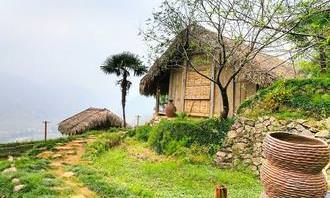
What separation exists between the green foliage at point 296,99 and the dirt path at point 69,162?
4.50m

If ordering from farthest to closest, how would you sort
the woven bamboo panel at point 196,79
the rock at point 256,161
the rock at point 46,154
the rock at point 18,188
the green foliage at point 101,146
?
1. the woven bamboo panel at point 196,79
2. the green foliage at point 101,146
3. the rock at point 46,154
4. the rock at point 256,161
5. the rock at point 18,188

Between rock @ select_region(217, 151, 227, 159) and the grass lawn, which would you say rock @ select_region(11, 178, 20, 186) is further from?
rock @ select_region(217, 151, 227, 159)

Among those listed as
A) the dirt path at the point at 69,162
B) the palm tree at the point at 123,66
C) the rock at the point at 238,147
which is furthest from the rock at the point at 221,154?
the palm tree at the point at 123,66

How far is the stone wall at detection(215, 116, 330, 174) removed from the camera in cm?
866

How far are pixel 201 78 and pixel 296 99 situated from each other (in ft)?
19.7

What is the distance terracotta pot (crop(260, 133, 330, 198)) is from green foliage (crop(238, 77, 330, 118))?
6037 millimetres

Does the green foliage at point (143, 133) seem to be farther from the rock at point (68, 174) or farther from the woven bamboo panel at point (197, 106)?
the rock at point (68, 174)

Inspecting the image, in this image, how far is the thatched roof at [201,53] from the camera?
→ 11.7 meters

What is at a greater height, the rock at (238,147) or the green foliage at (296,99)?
the green foliage at (296,99)

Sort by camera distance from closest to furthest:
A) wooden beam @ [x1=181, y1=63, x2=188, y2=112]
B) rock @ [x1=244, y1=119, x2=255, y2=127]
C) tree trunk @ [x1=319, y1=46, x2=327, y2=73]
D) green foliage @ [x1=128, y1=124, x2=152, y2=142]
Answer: tree trunk @ [x1=319, y1=46, x2=327, y2=73] < rock @ [x1=244, y1=119, x2=255, y2=127] < green foliage @ [x1=128, y1=124, x2=152, y2=142] < wooden beam @ [x1=181, y1=63, x2=188, y2=112]

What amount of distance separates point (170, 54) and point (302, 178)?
12.1 meters

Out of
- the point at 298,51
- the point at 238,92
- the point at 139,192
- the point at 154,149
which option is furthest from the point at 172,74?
the point at 298,51

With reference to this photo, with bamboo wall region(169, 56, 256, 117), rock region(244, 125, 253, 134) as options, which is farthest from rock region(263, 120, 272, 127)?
bamboo wall region(169, 56, 256, 117)

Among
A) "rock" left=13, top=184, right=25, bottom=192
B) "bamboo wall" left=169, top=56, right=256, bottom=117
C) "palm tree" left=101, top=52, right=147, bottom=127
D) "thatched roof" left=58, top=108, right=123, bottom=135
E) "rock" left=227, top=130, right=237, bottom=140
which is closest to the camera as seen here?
"rock" left=13, top=184, right=25, bottom=192
